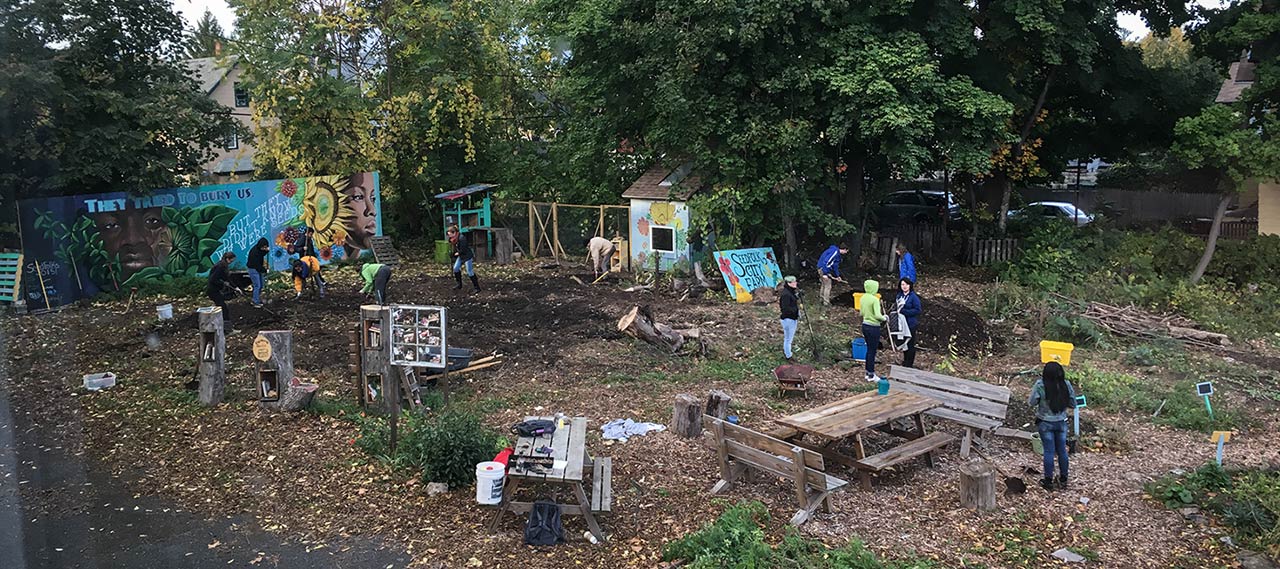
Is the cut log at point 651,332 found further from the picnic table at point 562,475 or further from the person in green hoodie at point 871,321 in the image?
the picnic table at point 562,475

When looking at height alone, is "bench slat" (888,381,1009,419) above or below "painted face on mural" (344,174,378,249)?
below

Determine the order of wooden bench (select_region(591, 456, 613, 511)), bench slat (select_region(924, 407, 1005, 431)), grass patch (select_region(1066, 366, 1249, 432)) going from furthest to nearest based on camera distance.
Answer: grass patch (select_region(1066, 366, 1249, 432)) → bench slat (select_region(924, 407, 1005, 431)) → wooden bench (select_region(591, 456, 613, 511))

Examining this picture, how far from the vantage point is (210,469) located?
9.02m

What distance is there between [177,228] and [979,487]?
61.3ft

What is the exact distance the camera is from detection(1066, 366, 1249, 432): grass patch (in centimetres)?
1038

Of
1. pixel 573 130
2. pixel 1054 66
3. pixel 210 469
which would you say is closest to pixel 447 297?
pixel 573 130

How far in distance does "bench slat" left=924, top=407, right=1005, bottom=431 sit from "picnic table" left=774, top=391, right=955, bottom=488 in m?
0.19

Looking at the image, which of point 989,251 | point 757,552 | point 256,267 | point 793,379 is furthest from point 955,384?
point 989,251

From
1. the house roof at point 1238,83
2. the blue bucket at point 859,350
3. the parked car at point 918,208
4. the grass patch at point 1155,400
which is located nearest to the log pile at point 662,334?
the blue bucket at point 859,350

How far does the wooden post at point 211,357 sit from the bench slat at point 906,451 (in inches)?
311

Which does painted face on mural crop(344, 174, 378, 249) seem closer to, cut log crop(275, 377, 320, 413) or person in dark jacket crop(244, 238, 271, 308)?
person in dark jacket crop(244, 238, 271, 308)

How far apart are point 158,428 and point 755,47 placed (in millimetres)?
13819

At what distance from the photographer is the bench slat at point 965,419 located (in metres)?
9.23


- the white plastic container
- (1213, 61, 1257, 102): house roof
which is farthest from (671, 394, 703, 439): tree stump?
(1213, 61, 1257, 102): house roof
